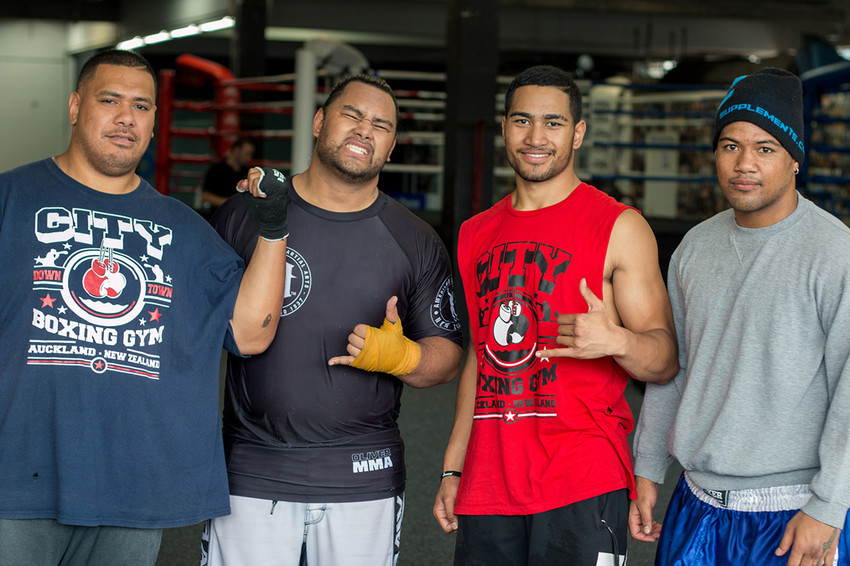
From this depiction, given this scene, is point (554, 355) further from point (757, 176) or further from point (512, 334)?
point (757, 176)

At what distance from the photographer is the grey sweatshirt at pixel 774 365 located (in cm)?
150

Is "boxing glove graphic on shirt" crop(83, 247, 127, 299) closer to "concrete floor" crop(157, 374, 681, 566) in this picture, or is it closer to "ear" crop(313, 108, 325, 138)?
"ear" crop(313, 108, 325, 138)

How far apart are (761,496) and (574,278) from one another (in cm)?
53

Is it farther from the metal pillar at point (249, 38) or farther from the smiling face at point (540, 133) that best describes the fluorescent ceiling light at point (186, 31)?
the smiling face at point (540, 133)

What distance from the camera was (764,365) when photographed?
5.20 ft

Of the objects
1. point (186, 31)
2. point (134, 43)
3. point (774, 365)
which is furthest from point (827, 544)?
point (134, 43)

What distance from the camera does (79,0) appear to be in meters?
12.7

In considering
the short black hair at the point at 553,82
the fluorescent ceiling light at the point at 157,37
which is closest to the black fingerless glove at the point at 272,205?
the short black hair at the point at 553,82

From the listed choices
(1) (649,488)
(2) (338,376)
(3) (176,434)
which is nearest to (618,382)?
(1) (649,488)

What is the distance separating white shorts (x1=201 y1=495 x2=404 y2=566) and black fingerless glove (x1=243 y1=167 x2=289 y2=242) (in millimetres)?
564

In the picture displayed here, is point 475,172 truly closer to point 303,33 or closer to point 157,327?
point 157,327

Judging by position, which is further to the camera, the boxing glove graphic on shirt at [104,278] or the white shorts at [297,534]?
the white shorts at [297,534]

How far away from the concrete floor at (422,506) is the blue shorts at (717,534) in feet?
4.31

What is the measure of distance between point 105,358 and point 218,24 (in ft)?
Answer: 31.2
